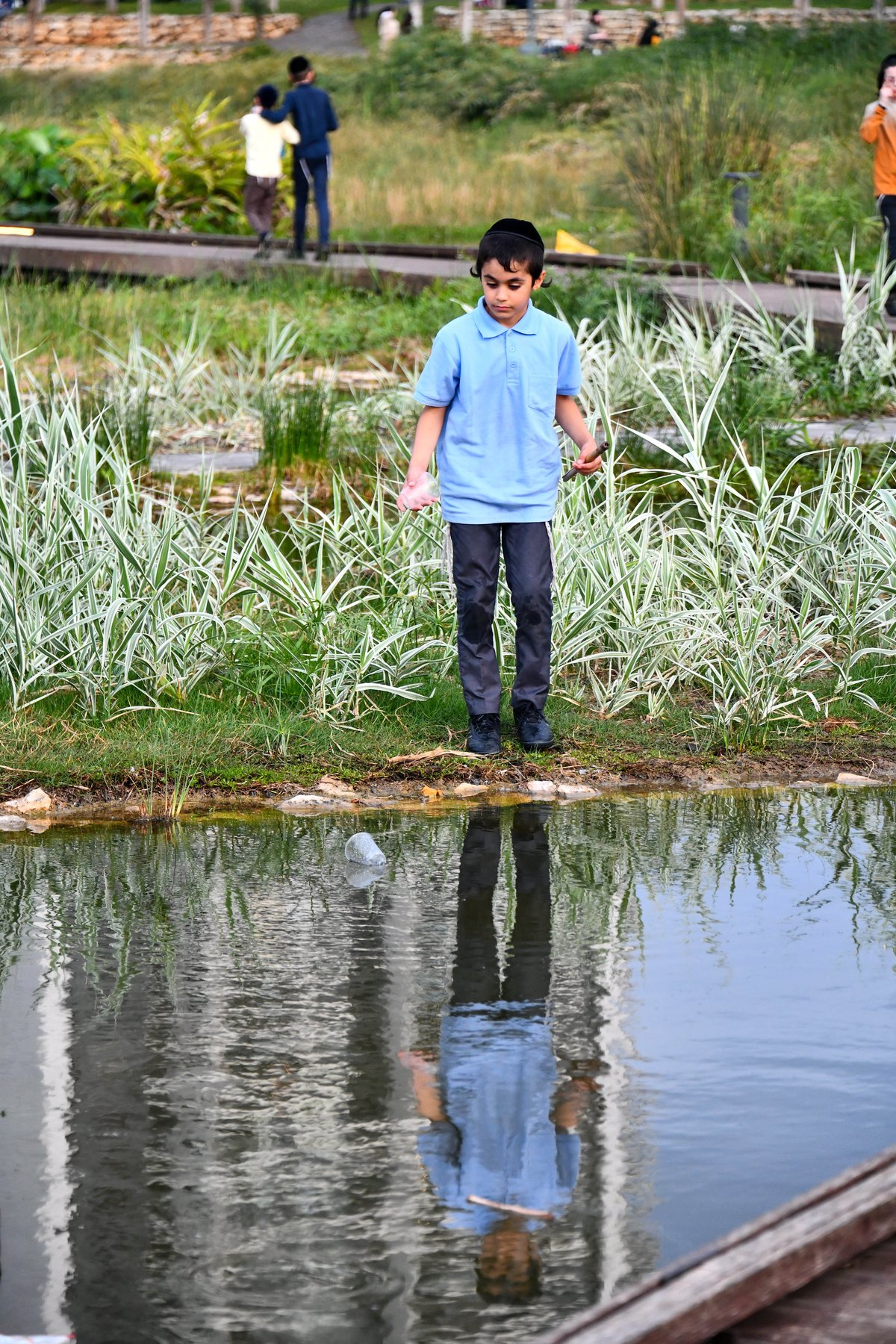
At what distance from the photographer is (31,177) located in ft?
68.6

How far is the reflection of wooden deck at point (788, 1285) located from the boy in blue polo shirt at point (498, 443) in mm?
3342

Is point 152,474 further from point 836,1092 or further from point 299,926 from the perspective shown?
point 836,1092

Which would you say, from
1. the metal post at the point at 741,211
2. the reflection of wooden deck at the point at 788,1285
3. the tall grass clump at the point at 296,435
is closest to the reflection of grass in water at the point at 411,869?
the reflection of wooden deck at the point at 788,1285

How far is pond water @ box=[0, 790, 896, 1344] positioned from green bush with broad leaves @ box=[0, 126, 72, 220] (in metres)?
17.3

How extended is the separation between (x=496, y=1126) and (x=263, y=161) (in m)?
15.4

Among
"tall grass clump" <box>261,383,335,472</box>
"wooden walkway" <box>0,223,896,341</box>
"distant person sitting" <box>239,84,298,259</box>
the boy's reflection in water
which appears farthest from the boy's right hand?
"distant person sitting" <box>239,84,298,259</box>

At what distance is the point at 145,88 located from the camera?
1838 inches

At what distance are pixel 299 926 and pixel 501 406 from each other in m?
1.84

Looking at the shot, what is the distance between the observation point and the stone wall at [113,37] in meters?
53.1

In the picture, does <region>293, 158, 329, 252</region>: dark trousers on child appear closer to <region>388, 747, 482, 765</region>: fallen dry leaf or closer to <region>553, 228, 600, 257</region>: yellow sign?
<region>553, 228, 600, 257</region>: yellow sign

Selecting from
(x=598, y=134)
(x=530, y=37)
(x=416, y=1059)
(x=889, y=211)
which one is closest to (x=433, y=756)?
(x=416, y=1059)

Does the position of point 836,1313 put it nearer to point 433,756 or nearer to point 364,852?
point 364,852

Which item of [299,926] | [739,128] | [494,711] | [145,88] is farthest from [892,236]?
[145,88]

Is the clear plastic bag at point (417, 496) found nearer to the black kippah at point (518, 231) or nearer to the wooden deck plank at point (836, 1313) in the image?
the black kippah at point (518, 231)
